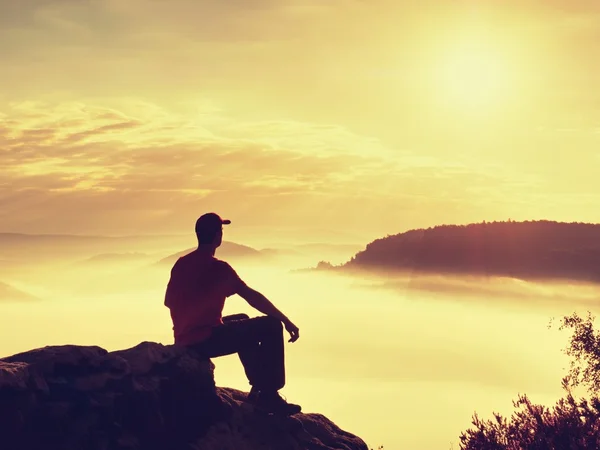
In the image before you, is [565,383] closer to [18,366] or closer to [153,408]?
[153,408]

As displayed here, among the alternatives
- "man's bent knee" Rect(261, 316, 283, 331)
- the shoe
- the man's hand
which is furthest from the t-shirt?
the shoe

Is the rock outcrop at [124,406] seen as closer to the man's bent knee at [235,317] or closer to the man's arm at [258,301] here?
the man's bent knee at [235,317]

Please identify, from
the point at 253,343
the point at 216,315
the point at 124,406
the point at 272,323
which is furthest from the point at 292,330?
the point at 124,406

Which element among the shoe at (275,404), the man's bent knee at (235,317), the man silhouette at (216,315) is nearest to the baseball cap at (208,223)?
the man silhouette at (216,315)

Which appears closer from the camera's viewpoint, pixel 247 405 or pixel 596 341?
pixel 247 405

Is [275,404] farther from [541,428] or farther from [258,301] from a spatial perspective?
[541,428]

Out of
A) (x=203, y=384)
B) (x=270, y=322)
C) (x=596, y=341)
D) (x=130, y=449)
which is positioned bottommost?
(x=130, y=449)

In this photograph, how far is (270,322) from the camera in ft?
37.2

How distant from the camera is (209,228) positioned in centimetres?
1108

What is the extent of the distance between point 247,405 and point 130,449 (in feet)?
8.72

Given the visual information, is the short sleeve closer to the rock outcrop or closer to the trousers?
the trousers

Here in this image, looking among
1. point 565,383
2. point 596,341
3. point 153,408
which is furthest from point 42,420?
point 596,341

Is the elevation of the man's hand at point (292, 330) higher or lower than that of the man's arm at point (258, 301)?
lower

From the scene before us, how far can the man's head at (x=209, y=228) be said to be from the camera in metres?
11.0
